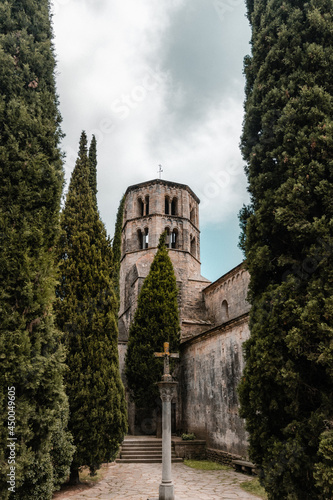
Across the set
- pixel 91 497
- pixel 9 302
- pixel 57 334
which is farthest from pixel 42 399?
pixel 91 497

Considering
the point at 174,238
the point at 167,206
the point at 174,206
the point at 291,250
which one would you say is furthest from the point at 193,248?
the point at 291,250

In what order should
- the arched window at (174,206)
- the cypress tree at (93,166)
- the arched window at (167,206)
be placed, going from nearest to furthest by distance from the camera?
the cypress tree at (93,166)
the arched window at (167,206)
the arched window at (174,206)

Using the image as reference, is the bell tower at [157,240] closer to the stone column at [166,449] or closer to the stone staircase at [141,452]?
the stone staircase at [141,452]

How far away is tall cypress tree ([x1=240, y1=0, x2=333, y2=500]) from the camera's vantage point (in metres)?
4.16

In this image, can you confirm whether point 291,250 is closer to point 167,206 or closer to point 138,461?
point 138,461

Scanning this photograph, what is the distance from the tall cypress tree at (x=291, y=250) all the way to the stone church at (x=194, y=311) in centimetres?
691

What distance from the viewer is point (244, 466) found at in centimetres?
1040

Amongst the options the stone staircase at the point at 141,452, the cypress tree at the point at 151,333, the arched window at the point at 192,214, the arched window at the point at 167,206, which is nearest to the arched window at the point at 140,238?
the arched window at the point at 167,206

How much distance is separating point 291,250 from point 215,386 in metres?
10.2

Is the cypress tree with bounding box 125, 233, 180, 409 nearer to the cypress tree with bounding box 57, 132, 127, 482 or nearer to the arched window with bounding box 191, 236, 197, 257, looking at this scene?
the arched window with bounding box 191, 236, 197, 257

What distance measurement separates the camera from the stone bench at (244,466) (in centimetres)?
1006

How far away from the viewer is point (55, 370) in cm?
475

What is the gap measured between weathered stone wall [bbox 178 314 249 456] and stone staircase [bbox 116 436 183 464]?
1865 mm

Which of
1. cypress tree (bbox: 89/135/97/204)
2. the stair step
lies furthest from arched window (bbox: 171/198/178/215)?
the stair step
